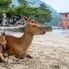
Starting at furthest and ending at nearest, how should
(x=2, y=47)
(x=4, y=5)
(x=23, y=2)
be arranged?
(x=23, y=2) → (x=4, y=5) → (x=2, y=47)

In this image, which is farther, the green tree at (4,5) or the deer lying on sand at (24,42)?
the green tree at (4,5)

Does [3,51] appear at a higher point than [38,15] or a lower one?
higher

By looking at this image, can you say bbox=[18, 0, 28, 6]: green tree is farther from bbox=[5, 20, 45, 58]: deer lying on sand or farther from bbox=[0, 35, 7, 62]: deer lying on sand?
bbox=[0, 35, 7, 62]: deer lying on sand

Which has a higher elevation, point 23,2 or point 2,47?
point 2,47

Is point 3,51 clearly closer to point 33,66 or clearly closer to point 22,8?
point 33,66

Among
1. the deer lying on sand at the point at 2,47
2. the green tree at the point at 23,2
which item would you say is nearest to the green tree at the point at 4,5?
the green tree at the point at 23,2

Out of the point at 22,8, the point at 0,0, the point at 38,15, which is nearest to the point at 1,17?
the point at 0,0

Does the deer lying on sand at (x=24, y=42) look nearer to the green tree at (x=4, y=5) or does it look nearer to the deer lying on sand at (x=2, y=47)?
the deer lying on sand at (x=2, y=47)

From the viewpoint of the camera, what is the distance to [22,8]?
36344 millimetres

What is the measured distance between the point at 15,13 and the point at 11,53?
2741cm

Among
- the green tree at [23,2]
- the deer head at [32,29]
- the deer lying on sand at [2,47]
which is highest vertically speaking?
the deer head at [32,29]

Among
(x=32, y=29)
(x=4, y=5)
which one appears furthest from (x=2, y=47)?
(x=4, y=5)

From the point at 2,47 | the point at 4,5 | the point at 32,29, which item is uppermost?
the point at 32,29

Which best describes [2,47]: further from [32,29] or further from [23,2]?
[23,2]
